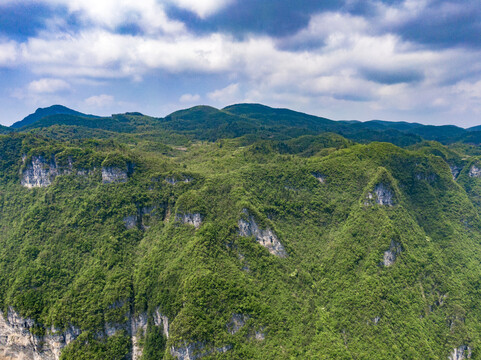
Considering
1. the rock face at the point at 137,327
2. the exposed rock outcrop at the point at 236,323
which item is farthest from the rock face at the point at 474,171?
the rock face at the point at 137,327

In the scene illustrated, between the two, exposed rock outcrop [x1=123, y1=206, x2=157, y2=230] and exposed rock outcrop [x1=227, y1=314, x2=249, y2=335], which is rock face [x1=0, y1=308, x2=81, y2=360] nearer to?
exposed rock outcrop [x1=123, y1=206, x2=157, y2=230]

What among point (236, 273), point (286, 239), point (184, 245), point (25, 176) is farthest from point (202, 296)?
point (25, 176)

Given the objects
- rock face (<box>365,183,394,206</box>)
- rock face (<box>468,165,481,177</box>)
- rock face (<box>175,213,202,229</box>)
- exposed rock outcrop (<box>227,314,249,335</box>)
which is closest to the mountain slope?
exposed rock outcrop (<box>227,314,249,335</box>)

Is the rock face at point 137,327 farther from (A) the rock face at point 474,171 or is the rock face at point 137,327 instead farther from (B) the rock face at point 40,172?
(A) the rock face at point 474,171

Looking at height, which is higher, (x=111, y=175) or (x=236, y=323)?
(x=111, y=175)

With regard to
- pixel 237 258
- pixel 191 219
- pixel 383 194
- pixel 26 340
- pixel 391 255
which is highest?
pixel 383 194

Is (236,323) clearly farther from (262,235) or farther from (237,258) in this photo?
(262,235)

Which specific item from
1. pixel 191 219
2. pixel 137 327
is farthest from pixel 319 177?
pixel 137 327

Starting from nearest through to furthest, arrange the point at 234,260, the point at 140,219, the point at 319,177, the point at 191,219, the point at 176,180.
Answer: the point at 234,260 → the point at 191,219 → the point at 140,219 → the point at 176,180 → the point at 319,177
